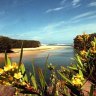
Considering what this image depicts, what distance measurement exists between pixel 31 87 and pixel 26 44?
58974 mm

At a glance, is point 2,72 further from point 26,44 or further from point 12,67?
point 26,44

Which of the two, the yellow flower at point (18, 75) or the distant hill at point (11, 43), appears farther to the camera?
the distant hill at point (11, 43)

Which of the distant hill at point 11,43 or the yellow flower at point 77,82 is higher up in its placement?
the yellow flower at point 77,82

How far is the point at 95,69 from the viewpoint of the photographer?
5.27 ft

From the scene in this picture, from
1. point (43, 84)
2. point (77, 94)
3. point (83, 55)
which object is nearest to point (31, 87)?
point (43, 84)

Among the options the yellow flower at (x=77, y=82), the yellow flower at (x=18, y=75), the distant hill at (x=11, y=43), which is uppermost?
the yellow flower at (x=18, y=75)

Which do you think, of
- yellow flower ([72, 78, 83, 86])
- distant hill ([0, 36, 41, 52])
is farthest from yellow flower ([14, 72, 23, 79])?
distant hill ([0, 36, 41, 52])

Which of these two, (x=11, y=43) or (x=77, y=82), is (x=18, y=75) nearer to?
(x=77, y=82)

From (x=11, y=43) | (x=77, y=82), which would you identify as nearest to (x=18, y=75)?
(x=77, y=82)

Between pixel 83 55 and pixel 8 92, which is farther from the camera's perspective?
pixel 83 55

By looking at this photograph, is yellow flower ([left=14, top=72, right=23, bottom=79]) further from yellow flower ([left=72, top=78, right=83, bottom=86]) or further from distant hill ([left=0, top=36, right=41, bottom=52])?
distant hill ([left=0, top=36, right=41, bottom=52])

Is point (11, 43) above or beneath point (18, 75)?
beneath

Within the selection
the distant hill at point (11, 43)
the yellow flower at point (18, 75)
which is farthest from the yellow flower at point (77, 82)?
the distant hill at point (11, 43)

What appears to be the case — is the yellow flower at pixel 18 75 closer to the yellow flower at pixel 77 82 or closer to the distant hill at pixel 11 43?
the yellow flower at pixel 77 82
